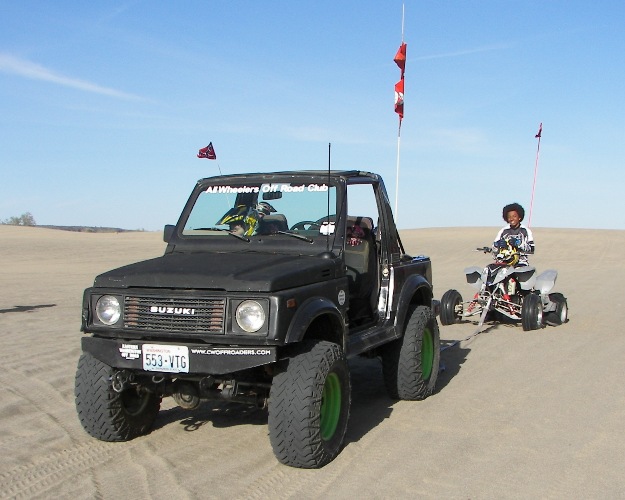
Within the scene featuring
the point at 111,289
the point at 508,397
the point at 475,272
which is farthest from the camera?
the point at 475,272

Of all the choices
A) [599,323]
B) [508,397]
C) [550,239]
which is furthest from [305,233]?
[550,239]

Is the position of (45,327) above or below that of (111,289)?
below

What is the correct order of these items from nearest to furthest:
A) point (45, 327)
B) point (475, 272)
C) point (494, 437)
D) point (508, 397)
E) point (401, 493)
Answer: point (401, 493) → point (494, 437) → point (508, 397) → point (45, 327) → point (475, 272)

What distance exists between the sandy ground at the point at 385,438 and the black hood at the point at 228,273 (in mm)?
1230

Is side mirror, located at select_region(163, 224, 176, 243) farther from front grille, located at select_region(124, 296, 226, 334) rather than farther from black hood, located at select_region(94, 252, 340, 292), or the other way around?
front grille, located at select_region(124, 296, 226, 334)

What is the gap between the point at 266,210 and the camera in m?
6.13

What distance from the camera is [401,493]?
4477mm

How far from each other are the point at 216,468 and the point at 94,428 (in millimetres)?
1077

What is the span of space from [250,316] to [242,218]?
1.59 meters

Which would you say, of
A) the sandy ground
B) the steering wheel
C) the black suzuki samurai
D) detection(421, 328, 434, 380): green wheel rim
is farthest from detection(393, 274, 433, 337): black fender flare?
the steering wheel

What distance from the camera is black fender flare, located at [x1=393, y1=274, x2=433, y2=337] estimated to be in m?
6.55

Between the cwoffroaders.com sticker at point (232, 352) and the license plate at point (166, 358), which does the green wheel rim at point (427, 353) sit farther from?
the license plate at point (166, 358)

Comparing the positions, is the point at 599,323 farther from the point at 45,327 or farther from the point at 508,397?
the point at 45,327

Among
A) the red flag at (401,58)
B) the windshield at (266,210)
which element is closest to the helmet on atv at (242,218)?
the windshield at (266,210)
